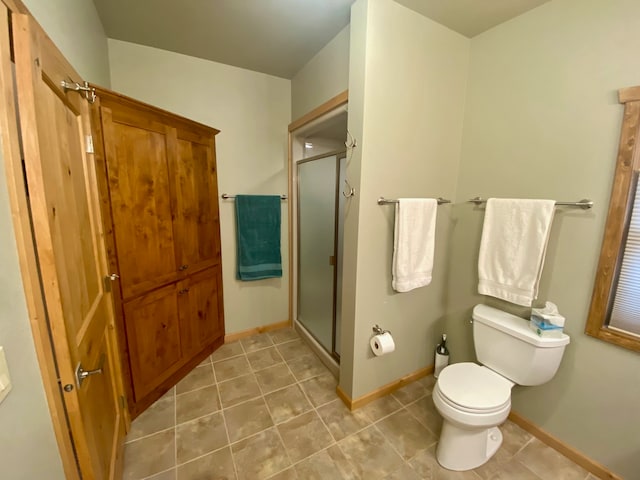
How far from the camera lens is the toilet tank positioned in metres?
1.39

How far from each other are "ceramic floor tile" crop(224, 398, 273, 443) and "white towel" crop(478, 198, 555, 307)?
1.69 meters

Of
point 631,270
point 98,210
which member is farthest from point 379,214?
point 98,210

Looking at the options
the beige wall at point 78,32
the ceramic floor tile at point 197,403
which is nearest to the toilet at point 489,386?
the ceramic floor tile at point 197,403

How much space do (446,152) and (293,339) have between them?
7.23ft

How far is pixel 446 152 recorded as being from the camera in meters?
1.85

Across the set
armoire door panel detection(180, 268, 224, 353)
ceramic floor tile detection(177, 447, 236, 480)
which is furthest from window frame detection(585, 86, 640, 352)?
armoire door panel detection(180, 268, 224, 353)

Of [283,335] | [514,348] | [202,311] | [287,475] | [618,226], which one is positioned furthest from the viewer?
[283,335]

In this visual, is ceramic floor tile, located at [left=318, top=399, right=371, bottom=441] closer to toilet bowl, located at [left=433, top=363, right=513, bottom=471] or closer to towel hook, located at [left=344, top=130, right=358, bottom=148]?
toilet bowl, located at [left=433, top=363, right=513, bottom=471]

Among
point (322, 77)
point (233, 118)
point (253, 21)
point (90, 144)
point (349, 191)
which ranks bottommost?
point (349, 191)

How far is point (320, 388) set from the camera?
1988 mm

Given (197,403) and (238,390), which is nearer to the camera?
(197,403)

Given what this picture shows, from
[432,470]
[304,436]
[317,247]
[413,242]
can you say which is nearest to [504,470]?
[432,470]

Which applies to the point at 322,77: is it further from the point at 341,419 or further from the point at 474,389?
the point at 341,419

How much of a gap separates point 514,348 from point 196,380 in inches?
88.5
